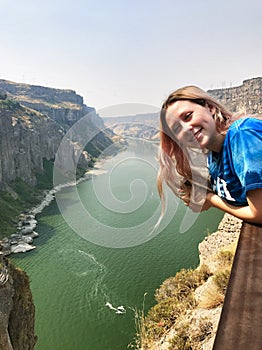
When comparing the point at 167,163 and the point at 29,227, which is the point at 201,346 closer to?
the point at 167,163

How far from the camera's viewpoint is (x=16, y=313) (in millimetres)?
12227

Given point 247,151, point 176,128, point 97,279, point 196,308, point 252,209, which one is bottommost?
point 97,279

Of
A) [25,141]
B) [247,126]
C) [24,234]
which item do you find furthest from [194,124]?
[25,141]

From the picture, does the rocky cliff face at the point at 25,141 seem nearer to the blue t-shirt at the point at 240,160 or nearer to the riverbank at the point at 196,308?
the riverbank at the point at 196,308

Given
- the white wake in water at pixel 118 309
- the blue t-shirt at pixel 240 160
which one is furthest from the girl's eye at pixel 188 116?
the white wake in water at pixel 118 309

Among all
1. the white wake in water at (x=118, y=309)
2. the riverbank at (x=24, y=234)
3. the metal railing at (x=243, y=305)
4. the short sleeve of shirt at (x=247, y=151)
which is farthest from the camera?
the riverbank at (x=24, y=234)

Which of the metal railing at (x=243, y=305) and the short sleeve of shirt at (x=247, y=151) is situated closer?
the metal railing at (x=243, y=305)

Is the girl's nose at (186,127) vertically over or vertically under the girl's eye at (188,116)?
under

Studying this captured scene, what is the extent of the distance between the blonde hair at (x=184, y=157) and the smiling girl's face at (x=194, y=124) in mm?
47

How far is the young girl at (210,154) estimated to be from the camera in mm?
1580

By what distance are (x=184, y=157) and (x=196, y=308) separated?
23.7ft

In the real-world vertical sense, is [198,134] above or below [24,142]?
above

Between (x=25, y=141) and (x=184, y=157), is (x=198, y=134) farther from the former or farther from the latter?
(x=25, y=141)

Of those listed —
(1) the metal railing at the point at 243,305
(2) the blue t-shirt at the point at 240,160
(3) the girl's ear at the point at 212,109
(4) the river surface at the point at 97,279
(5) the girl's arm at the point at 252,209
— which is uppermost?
(3) the girl's ear at the point at 212,109
